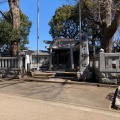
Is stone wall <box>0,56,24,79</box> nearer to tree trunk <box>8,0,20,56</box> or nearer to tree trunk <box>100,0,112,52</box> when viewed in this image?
tree trunk <box>8,0,20,56</box>

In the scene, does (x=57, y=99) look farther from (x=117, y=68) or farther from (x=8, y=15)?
(x=8, y=15)

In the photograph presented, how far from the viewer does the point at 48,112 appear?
6.00m

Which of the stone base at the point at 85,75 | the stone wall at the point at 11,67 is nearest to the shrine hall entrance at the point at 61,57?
the stone wall at the point at 11,67

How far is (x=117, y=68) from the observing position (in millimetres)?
10641

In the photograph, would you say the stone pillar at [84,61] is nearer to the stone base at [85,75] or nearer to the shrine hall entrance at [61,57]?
the stone base at [85,75]

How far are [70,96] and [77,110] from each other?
214 cm

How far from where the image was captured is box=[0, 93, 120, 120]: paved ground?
217 inches

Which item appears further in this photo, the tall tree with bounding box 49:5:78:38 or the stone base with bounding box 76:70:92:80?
the tall tree with bounding box 49:5:78:38

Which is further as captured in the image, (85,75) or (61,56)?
(61,56)

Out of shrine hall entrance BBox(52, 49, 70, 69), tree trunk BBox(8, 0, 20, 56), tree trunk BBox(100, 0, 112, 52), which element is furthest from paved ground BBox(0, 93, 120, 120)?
shrine hall entrance BBox(52, 49, 70, 69)

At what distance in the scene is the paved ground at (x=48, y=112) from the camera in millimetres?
5512

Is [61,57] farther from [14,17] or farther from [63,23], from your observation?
[14,17]

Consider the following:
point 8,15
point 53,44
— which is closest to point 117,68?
point 8,15

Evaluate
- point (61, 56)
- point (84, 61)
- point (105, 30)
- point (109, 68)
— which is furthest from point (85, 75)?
point (61, 56)
